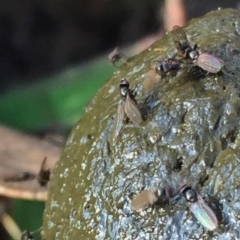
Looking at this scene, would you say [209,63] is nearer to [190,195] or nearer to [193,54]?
[193,54]

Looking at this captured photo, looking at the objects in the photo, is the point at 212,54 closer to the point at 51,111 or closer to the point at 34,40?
the point at 51,111

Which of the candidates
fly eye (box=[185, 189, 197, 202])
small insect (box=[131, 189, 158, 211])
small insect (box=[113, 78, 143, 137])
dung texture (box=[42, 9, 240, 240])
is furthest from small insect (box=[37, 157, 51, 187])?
fly eye (box=[185, 189, 197, 202])

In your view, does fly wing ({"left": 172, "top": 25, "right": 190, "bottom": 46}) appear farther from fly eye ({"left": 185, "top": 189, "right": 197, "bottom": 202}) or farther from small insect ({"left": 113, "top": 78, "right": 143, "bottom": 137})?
fly eye ({"left": 185, "top": 189, "right": 197, "bottom": 202})

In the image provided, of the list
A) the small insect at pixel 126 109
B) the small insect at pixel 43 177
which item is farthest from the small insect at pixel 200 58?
the small insect at pixel 43 177

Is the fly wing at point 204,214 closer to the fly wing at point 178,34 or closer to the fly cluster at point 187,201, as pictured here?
the fly cluster at point 187,201

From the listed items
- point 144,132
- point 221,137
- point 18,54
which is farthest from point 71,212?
point 18,54
